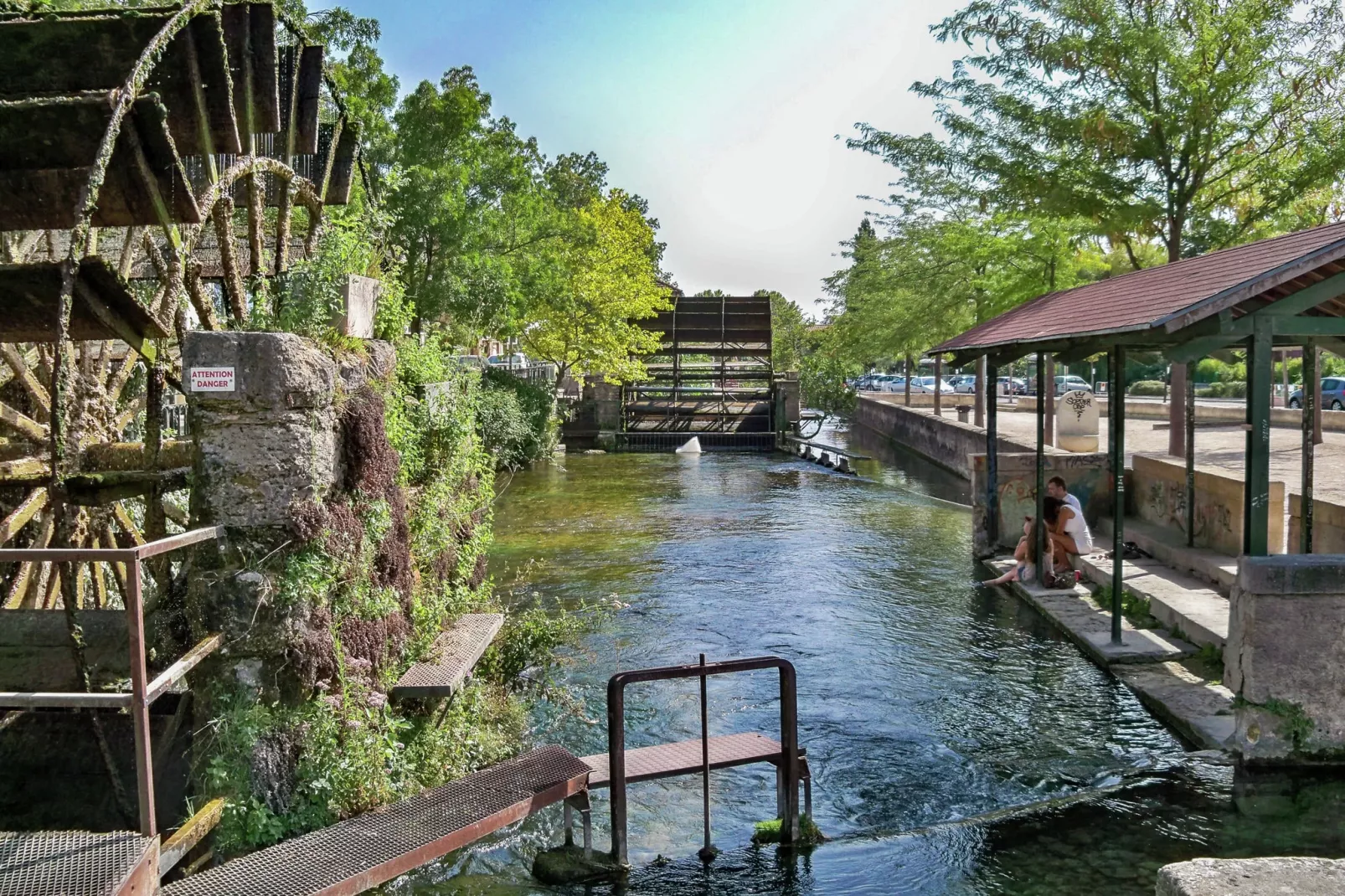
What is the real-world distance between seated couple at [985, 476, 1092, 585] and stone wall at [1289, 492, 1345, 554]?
2077mm

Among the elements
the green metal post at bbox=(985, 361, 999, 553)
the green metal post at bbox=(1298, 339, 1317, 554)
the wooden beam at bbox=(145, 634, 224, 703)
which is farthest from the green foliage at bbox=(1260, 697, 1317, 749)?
the green metal post at bbox=(985, 361, 999, 553)

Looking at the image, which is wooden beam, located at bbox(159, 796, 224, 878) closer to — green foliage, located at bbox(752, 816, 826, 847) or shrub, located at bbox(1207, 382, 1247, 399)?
green foliage, located at bbox(752, 816, 826, 847)

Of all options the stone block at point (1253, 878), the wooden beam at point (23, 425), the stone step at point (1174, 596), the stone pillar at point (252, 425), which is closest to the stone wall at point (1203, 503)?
the stone step at point (1174, 596)

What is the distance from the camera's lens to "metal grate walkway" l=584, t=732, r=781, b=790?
578 centimetres

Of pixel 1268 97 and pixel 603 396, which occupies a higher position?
pixel 1268 97

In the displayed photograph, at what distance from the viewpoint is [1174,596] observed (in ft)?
32.2

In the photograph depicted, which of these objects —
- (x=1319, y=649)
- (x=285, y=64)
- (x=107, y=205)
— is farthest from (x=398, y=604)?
(x=285, y=64)

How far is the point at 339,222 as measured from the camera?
7000mm

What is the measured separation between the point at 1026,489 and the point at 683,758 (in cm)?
878

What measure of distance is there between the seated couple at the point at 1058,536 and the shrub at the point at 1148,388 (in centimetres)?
3609

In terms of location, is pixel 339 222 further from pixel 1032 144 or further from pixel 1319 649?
pixel 1032 144

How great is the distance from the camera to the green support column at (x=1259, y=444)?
264 inches

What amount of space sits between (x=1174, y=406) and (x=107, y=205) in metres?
15.7

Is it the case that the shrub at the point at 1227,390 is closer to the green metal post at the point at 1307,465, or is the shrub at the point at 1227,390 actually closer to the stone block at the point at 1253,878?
the green metal post at the point at 1307,465
